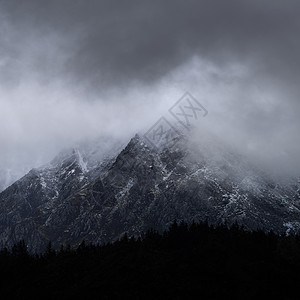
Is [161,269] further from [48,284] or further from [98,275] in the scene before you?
[48,284]

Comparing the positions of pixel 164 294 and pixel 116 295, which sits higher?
pixel 116 295

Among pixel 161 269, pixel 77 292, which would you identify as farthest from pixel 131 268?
pixel 77 292

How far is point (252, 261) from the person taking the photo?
7785 inches

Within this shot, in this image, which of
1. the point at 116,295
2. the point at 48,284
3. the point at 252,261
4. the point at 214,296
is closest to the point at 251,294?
the point at 214,296

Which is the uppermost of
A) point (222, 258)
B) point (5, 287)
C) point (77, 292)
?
point (5, 287)

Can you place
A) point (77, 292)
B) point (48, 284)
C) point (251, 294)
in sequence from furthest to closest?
point (48, 284) < point (77, 292) < point (251, 294)

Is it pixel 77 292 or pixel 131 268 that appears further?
pixel 131 268

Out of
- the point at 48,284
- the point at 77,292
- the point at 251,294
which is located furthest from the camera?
the point at 48,284

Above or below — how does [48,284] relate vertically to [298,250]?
above

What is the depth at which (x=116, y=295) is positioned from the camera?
178250 mm

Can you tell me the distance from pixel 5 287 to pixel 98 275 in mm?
38861

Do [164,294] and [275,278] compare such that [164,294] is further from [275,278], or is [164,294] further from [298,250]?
[298,250]

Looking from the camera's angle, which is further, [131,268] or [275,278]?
[131,268]

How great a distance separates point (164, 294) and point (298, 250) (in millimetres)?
58685
